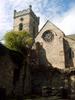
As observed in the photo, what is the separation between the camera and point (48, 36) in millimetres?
38062

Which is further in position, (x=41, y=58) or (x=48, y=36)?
(x=48, y=36)

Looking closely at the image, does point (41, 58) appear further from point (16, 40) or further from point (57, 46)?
point (16, 40)

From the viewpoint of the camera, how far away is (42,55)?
37156 millimetres

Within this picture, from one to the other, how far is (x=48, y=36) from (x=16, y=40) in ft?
22.1

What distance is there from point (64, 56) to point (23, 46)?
721cm

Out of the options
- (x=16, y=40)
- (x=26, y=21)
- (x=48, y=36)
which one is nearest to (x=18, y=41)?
(x=16, y=40)

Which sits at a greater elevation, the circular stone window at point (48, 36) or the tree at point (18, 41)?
the circular stone window at point (48, 36)

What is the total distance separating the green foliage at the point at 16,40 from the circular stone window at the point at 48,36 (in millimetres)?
3342

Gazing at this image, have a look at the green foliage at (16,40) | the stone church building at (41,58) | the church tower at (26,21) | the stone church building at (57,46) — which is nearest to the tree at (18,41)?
the green foliage at (16,40)

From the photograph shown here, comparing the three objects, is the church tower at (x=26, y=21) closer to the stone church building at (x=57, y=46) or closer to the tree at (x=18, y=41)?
the stone church building at (x=57, y=46)

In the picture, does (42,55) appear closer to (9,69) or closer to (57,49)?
(57,49)

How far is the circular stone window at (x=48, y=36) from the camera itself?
124 feet

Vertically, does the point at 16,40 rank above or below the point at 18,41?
above

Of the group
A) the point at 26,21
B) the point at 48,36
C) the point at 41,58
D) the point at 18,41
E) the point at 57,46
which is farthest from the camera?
the point at 26,21
